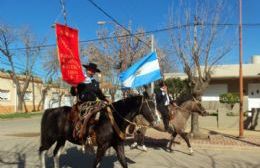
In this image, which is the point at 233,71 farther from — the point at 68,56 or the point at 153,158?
the point at 68,56

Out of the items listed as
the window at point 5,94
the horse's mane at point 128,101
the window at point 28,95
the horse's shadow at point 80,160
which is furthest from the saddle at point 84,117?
the window at point 28,95

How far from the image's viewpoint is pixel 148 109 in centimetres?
987

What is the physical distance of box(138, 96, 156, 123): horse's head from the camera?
9.86 m

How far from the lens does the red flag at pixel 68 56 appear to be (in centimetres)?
1104

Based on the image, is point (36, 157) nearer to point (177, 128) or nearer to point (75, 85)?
point (75, 85)

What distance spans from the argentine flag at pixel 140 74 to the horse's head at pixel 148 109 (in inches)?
112

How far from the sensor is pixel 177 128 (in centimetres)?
1481

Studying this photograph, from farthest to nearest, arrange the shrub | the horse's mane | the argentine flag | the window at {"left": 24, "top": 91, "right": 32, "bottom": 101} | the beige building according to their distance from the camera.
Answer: the window at {"left": 24, "top": 91, "right": 32, "bottom": 101} → the beige building → the shrub → the argentine flag → the horse's mane

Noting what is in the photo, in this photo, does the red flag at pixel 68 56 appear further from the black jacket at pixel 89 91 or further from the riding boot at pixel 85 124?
the riding boot at pixel 85 124

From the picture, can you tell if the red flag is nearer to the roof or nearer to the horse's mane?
the horse's mane

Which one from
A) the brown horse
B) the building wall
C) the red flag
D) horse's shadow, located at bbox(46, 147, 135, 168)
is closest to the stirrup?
the red flag

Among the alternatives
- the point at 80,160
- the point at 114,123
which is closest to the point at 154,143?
the point at 80,160

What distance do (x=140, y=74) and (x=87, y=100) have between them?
3004mm

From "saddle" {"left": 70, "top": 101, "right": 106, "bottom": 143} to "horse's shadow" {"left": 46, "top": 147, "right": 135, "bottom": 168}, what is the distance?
2048 mm
